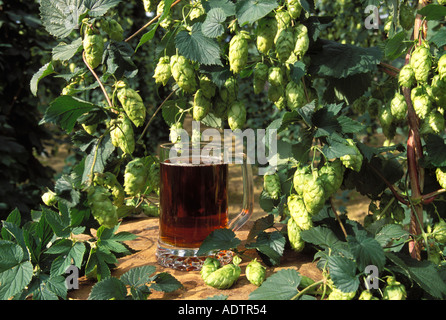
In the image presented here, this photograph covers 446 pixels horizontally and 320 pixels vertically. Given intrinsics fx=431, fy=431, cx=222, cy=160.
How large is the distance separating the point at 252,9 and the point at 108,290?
0.69 metres

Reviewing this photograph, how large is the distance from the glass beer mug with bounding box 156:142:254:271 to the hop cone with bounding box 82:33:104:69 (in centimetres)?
33

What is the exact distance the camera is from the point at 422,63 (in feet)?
3.52

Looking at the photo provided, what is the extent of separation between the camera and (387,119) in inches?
50.9

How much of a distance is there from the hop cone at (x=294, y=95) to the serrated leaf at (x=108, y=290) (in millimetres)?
594

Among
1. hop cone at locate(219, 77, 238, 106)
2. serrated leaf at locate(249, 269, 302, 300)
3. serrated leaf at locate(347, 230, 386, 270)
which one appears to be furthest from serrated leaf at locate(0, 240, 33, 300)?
serrated leaf at locate(347, 230, 386, 270)

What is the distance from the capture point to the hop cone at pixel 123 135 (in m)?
0.97

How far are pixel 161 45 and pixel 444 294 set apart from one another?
0.93 metres

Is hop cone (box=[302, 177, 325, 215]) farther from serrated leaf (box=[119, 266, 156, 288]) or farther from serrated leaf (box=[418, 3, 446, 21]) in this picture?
serrated leaf (box=[418, 3, 446, 21])

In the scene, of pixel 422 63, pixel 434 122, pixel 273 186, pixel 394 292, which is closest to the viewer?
pixel 394 292

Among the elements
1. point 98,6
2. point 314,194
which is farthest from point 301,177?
point 98,6

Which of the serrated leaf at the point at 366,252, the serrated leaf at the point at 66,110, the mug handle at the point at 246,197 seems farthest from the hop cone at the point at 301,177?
the serrated leaf at the point at 66,110

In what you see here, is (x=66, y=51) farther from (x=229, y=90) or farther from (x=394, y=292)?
(x=394, y=292)
